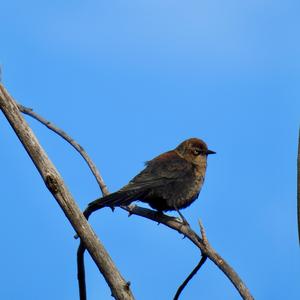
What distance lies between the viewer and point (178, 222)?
6.02 m

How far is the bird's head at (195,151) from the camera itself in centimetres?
742

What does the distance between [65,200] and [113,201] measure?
1.17 meters

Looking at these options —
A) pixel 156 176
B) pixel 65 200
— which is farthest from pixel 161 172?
pixel 65 200

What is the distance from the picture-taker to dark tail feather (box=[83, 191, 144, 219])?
4.80m

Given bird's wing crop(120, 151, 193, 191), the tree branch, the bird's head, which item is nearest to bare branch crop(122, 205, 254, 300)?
the tree branch

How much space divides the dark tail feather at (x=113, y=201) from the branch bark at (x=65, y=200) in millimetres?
650

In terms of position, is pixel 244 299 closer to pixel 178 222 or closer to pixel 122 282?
pixel 122 282

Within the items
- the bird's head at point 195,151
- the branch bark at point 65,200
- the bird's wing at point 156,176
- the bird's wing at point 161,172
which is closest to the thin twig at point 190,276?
the branch bark at point 65,200

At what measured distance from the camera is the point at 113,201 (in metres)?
5.25

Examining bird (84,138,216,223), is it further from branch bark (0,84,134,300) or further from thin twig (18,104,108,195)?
branch bark (0,84,134,300)

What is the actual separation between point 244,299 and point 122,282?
0.77 metres

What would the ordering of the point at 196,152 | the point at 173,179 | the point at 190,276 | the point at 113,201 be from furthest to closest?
the point at 196,152 < the point at 173,179 < the point at 113,201 < the point at 190,276

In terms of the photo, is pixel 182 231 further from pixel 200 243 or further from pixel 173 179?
pixel 173 179

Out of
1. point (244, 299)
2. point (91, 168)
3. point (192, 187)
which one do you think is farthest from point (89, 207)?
point (192, 187)
